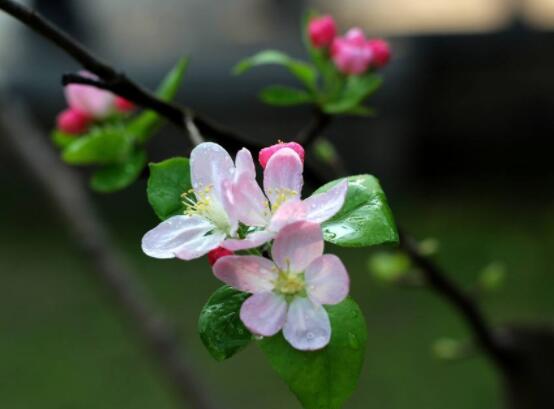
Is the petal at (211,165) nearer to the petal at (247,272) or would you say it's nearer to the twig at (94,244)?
the petal at (247,272)

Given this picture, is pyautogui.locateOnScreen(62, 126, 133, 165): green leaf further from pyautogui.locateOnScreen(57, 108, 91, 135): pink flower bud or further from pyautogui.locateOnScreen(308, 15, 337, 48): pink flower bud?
pyautogui.locateOnScreen(308, 15, 337, 48): pink flower bud

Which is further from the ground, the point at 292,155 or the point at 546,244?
the point at 292,155

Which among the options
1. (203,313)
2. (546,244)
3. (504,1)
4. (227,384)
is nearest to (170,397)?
(227,384)

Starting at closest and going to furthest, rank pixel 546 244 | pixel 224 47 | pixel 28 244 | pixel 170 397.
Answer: pixel 170 397 < pixel 546 244 < pixel 28 244 < pixel 224 47

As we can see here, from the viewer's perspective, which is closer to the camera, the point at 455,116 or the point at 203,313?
the point at 203,313

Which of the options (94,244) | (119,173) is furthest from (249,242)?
(94,244)

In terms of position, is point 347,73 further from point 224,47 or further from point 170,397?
point 224,47

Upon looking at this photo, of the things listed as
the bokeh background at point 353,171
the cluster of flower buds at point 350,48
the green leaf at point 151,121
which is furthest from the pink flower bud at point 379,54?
the bokeh background at point 353,171
